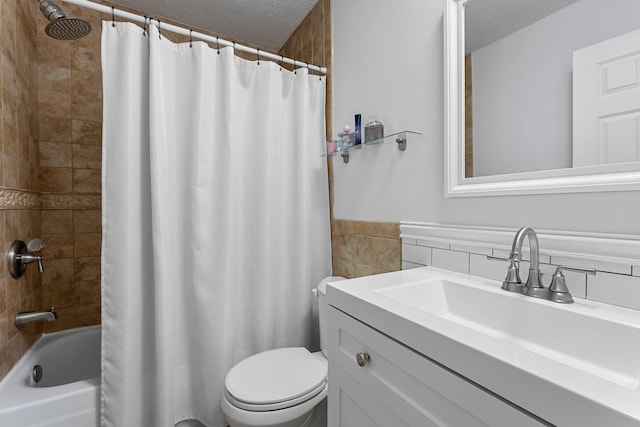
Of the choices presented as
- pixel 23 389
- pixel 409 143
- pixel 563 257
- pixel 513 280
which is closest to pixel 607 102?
pixel 563 257

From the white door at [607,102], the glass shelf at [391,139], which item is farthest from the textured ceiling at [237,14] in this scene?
the white door at [607,102]

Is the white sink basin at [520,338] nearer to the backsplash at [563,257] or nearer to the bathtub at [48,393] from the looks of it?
the backsplash at [563,257]

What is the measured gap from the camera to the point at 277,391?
3.79ft

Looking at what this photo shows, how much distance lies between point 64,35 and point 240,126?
86 centimetres

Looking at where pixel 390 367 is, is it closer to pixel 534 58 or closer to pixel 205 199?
pixel 534 58

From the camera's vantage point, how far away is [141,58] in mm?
1373

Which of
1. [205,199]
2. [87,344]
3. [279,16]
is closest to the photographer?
[205,199]

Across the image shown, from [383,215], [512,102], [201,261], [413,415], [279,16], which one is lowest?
[413,415]

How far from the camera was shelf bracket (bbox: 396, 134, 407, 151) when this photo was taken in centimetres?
134

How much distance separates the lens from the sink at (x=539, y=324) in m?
0.62

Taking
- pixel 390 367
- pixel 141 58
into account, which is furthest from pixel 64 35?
pixel 390 367

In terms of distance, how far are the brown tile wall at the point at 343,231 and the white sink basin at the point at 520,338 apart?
355 mm

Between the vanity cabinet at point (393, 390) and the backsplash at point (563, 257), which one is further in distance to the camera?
the backsplash at point (563, 257)

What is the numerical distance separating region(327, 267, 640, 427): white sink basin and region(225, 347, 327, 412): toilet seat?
1.60 feet
